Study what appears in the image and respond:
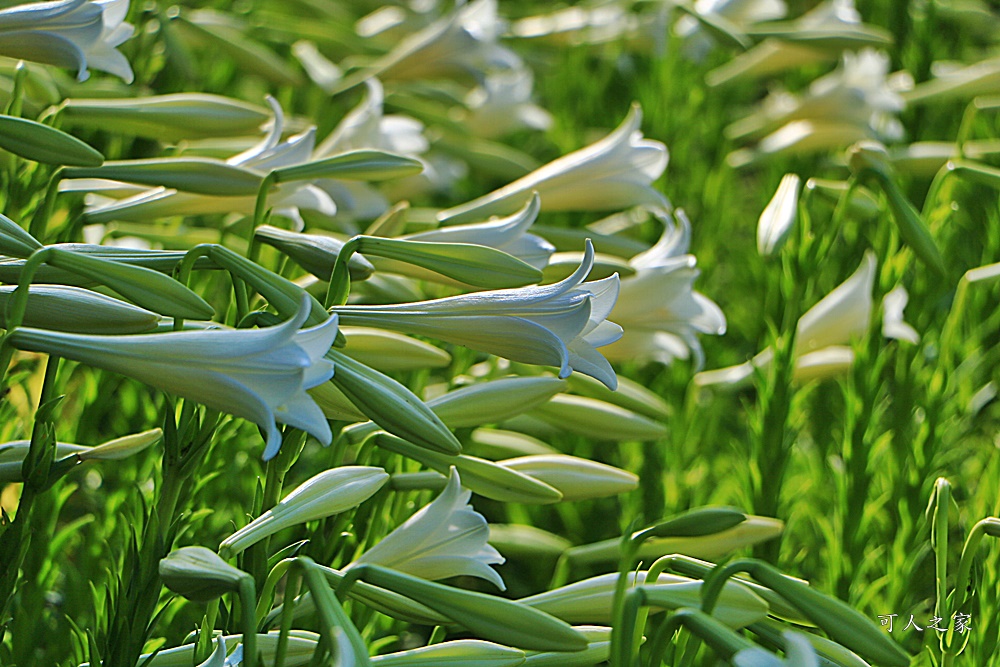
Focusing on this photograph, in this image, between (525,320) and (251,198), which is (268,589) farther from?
(251,198)

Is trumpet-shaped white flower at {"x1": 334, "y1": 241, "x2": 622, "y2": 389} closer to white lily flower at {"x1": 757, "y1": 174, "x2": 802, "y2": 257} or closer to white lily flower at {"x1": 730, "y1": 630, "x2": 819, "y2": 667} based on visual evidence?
white lily flower at {"x1": 730, "y1": 630, "x2": 819, "y2": 667}

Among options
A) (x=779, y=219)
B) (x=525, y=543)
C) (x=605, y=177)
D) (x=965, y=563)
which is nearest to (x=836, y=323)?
(x=779, y=219)

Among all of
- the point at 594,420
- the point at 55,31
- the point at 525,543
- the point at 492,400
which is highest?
the point at 55,31

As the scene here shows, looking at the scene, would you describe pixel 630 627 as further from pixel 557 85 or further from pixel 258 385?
pixel 557 85

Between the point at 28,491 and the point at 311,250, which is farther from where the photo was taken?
the point at 311,250

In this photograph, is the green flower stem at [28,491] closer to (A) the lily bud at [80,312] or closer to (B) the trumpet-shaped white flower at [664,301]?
(A) the lily bud at [80,312]

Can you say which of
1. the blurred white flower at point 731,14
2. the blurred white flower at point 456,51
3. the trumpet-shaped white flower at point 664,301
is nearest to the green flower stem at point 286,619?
the trumpet-shaped white flower at point 664,301
